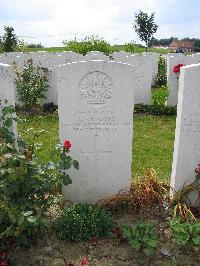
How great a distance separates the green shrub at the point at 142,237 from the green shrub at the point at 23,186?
836 millimetres

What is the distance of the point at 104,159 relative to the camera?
177 inches

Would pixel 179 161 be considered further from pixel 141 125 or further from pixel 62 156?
pixel 141 125

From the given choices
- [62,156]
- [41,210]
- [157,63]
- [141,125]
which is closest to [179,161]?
[62,156]

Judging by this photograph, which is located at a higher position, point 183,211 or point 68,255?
point 183,211

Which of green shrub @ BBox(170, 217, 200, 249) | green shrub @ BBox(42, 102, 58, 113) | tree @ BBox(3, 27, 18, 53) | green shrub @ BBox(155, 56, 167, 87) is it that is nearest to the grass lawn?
green shrub @ BBox(42, 102, 58, 113)

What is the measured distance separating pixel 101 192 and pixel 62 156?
40.7 inches

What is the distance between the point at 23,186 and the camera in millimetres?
3453

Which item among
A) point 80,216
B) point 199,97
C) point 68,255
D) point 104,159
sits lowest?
point 68,255

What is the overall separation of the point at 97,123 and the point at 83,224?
1.17 m

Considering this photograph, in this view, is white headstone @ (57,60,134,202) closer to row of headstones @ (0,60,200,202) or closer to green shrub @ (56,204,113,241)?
row of headstones @ (0,60,200,202)

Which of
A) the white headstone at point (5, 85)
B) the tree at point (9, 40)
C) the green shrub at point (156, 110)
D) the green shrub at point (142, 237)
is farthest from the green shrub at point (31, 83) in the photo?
the tree at point (9, 40)

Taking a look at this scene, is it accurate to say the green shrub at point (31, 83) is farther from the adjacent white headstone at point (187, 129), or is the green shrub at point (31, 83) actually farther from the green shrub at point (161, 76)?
the green shrub at point (161, 76)

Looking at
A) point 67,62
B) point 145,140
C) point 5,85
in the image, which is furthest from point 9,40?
point 5,85

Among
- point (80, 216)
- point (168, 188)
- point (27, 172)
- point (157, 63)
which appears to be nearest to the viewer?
point (27, 172)
